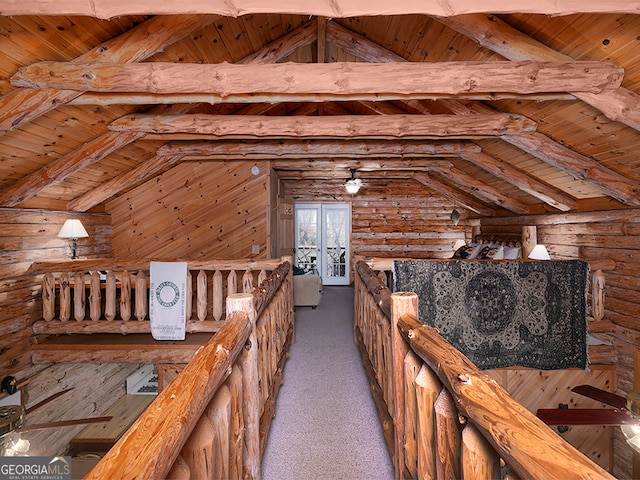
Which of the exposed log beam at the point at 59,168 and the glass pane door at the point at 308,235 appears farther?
the glass pane door at the point at 308,235

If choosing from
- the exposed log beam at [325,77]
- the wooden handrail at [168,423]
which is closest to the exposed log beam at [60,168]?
the exposed log beam at [325,77]

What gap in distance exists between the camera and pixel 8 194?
3779 millimetres

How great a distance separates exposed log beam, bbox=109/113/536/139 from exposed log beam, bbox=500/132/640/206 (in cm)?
22

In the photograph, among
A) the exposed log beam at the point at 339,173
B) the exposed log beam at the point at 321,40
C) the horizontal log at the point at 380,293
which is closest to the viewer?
the horizontal log at the point at 380,293

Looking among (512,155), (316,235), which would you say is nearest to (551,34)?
(512,155)

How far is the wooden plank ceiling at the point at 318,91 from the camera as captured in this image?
2.56m

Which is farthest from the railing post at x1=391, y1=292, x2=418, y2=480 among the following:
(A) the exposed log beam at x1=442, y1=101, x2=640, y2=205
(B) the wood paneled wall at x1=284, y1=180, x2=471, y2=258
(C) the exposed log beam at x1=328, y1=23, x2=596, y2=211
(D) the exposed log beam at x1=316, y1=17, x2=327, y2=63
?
(B) the wood paneled wall at x1=284, y1=180, x2=471, y2=258

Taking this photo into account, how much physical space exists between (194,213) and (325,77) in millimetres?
3903

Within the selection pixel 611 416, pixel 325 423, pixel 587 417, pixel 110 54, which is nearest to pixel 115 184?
pixel 110 54

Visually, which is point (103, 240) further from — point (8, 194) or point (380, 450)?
point (380, 450)

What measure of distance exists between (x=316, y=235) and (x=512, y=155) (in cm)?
494

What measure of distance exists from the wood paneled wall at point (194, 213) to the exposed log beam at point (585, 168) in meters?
3.87

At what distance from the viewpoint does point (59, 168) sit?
12.7 ft

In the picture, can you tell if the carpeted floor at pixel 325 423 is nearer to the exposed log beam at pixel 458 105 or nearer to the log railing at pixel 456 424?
the log railing at pixel 456 424
